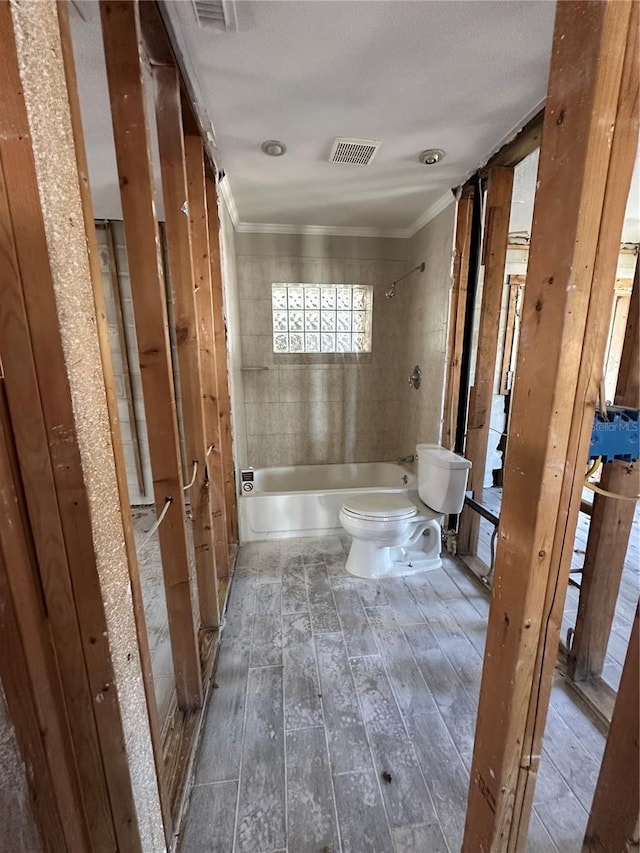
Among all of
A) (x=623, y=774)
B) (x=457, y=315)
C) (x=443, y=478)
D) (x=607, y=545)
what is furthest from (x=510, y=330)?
(x=623, y=774)

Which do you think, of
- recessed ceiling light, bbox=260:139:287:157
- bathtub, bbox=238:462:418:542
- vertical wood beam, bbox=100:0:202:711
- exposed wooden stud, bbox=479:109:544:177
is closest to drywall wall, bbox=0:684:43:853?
vertical wood beam, bbox=100:0:202:711

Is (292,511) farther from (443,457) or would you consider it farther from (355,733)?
(355,733)

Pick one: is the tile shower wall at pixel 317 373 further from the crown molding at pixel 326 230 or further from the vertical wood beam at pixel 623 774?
the vertical wood beam at pixel 623 774

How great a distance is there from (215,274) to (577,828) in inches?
106

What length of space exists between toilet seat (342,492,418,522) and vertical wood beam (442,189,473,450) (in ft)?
1.70

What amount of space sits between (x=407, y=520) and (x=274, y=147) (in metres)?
2.19

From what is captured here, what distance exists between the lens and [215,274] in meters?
2.07

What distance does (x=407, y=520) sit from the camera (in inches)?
89.8

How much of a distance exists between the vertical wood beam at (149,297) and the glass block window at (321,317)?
7.66ft

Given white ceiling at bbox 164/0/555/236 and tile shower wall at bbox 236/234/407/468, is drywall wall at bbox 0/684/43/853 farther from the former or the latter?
tile shower wall at bbox 236/234/407/468

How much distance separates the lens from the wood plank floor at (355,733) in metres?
1.12

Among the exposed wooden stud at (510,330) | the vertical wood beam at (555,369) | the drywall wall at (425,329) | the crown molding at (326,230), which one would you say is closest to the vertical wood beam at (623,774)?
the vertical wood beam at (555,369)

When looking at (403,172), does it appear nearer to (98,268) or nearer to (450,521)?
(98,268)

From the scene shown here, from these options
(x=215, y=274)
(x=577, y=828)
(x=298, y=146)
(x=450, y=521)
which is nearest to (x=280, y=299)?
(x=215, y=274)
